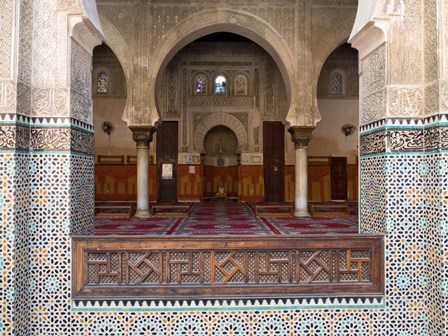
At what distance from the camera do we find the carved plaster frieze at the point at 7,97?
2.48 metres

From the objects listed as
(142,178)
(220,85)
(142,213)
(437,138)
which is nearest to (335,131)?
(220,85)

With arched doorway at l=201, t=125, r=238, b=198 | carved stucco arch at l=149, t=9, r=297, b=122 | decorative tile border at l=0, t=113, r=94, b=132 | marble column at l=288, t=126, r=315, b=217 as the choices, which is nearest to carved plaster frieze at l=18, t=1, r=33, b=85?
decorative tile border at l=0, t=113, r=94, b=132

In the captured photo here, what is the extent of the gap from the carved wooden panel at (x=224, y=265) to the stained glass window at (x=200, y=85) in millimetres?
9664

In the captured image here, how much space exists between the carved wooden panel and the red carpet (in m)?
2.77

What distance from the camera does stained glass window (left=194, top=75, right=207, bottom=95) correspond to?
12.0 meters

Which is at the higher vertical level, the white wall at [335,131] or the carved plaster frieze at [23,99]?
the white wall at [335,131]

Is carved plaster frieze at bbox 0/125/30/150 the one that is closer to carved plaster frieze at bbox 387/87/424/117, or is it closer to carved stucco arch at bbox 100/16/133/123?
carved plaster frieze at bbox 387/87/424/117

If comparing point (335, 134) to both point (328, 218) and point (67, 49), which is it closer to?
point (328, 218)

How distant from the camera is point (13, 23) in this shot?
2533 millimetres

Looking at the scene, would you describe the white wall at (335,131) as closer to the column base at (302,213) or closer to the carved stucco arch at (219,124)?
the carved stucco arch at (219,124)

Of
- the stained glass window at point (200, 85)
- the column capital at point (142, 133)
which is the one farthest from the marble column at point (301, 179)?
the stained glass window at point (200, 85)

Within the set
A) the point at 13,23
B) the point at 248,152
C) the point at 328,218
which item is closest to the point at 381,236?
the point at 13,23

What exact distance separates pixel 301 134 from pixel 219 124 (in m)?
4.48

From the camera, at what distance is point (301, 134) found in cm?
782
